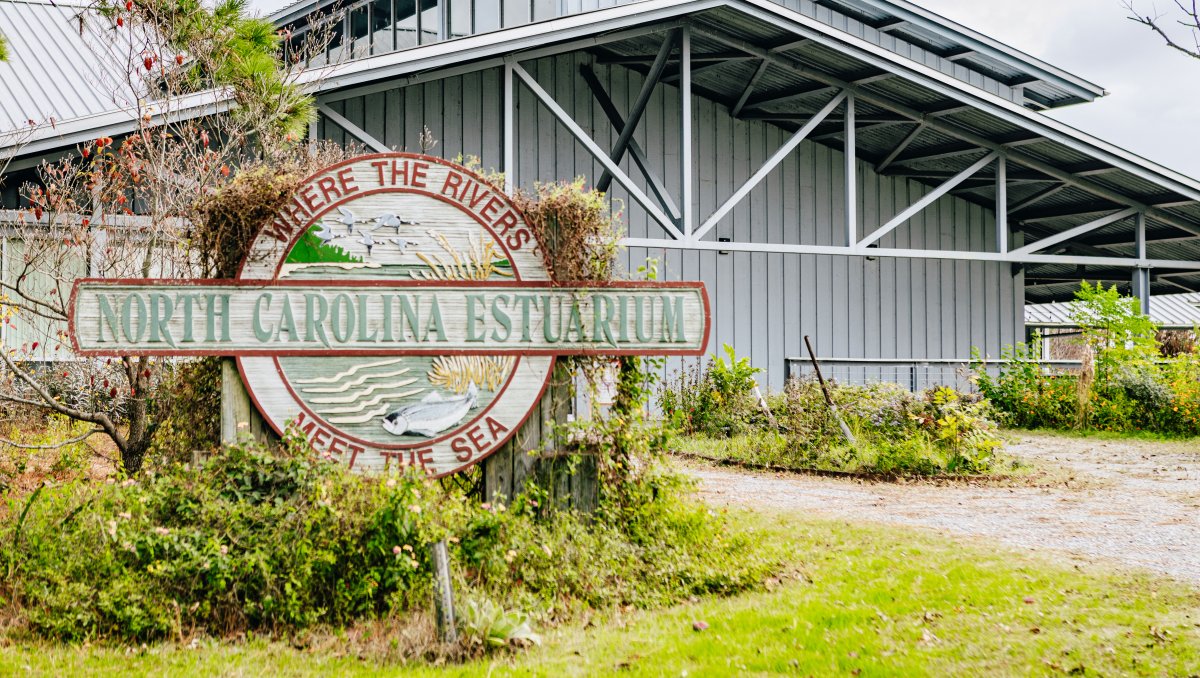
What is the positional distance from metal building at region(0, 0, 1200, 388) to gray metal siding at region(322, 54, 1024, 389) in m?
0.04

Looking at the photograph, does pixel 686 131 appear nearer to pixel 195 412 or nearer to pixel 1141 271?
pixel 1141 271

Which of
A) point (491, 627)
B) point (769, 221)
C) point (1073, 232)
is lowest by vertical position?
point (491, 627)

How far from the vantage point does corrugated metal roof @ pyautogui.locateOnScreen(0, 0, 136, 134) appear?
12922mm

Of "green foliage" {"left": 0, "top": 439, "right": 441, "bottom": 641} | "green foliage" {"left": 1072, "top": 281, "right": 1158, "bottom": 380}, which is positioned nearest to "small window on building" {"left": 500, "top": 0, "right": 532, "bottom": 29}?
"green foliage" {"left": 1072, "top": 281, "right": 1158, "bottom": 380}

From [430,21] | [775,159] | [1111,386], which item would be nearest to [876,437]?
[775,159]

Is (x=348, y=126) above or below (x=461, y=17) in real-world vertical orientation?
below

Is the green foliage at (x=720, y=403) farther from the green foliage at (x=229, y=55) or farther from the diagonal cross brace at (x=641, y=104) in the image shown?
the green foliage at (x=229, y=55)

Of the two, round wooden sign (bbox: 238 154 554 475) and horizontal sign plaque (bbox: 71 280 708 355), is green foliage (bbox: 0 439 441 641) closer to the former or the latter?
round wooden sign (bbox: 238 154 554 475)

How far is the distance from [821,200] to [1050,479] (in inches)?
354

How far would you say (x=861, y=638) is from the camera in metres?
4.78

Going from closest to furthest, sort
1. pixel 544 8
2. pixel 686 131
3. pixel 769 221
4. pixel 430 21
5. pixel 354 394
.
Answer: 1. pixel 354 394
2. pixel 686 131
3. pixel 544 8
4. pixel 430 21
5. pixel 769 221

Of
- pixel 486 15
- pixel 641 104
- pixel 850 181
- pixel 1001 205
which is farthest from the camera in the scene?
pixel 486 15

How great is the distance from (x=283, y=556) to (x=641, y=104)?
33.8ft

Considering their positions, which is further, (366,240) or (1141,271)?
(1141,271)
